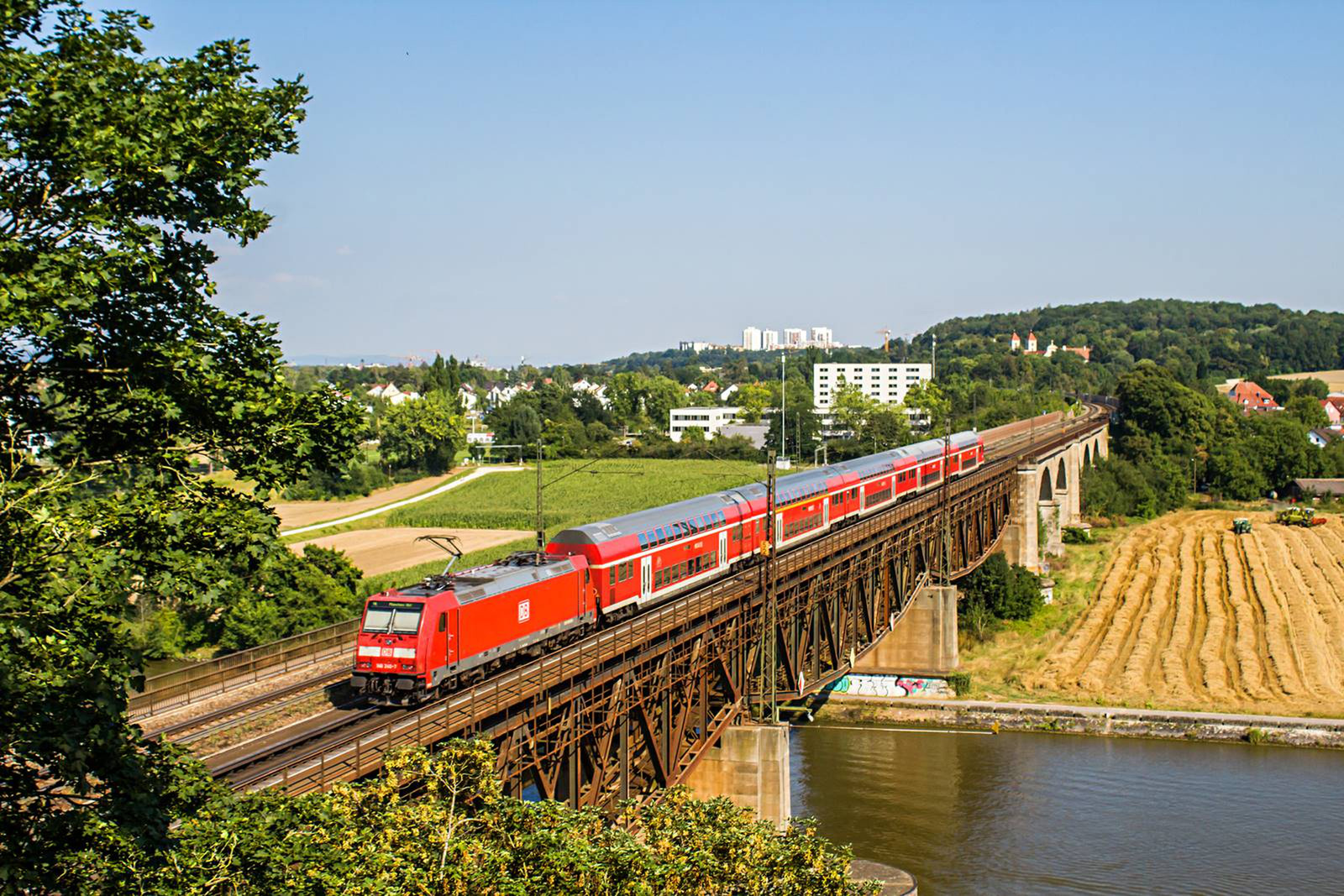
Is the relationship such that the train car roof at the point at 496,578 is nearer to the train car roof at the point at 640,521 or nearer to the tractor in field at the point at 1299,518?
the train car roof at the point at 640,521

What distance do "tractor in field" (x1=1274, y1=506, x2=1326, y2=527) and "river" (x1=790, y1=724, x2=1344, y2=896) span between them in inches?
2528

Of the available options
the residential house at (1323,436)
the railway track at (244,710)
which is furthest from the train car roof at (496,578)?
the residential house at (1323,436)

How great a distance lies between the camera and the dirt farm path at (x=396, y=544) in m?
87.9

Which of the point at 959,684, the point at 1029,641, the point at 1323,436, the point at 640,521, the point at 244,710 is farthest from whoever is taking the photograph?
the point at 1323,436

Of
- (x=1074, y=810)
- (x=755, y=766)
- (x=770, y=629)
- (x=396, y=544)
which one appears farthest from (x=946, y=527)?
(x=396, y=544)

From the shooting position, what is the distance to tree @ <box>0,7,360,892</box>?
12.1 m

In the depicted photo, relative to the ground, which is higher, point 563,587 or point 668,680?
point 563,587

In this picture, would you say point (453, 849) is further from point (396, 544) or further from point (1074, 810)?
point (396, 544)

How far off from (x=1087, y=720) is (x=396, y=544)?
58407 mm

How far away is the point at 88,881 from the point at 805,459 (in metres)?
147

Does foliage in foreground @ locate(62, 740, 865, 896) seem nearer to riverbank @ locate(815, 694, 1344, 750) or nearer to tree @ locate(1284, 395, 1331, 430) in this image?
riverbank @ locate(815, 694, 1344, 750)

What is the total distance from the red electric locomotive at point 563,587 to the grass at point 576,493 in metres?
50.2

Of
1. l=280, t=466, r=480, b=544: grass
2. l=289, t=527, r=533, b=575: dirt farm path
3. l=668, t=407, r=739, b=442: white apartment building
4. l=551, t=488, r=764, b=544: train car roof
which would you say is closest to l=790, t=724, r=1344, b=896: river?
l=551, t=488, r=764, b=544: train car roof

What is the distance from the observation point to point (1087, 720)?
60.6m
